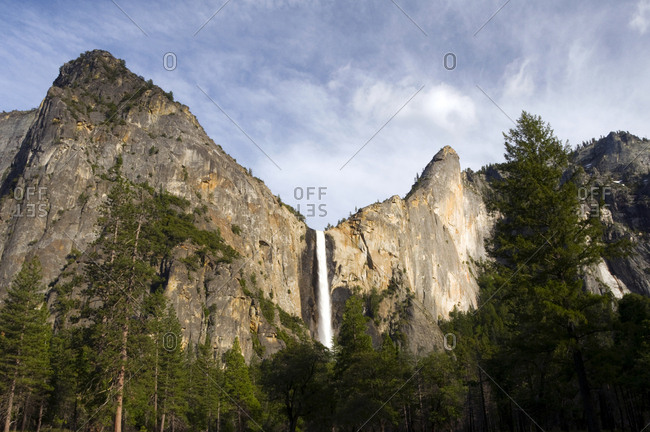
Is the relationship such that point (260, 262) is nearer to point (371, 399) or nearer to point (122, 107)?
point (122, 107)

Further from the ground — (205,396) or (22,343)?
(22,343)

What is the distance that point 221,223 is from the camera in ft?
354

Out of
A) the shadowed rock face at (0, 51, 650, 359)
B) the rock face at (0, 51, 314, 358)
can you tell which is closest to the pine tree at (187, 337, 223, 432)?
the rock face at (0, 51, 314, 358)

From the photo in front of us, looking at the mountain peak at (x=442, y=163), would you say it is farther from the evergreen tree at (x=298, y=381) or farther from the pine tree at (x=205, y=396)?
the evergreen tree at (x=298, y=381)

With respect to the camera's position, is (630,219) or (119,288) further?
(630,219)

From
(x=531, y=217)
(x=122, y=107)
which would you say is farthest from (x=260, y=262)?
(x=531, y=217)

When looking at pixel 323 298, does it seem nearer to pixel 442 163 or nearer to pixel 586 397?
pixel 442 163

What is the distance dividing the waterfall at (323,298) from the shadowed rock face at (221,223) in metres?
1.61

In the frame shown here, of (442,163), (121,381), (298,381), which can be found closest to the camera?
(121,381)

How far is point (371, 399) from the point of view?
106 feet

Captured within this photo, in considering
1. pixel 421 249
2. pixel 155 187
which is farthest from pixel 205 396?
pixel 421 249

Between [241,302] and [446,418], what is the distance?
5354 cm

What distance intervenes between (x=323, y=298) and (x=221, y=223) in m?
34.3

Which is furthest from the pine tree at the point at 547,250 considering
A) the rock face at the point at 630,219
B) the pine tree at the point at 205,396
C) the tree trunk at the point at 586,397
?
the rock face at the point at 630,219
